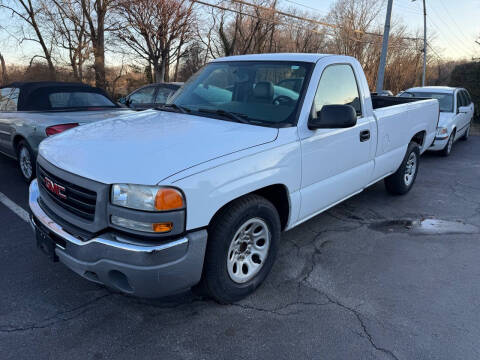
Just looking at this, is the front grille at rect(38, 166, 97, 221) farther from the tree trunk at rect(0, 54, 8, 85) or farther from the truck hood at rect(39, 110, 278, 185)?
the tree trunk at rect(0, 54, 8, 85)

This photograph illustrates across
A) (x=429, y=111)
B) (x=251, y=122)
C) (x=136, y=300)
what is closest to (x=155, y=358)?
(x=136, y=300)

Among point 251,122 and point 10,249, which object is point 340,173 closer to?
point 251,122

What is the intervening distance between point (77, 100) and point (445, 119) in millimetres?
8316

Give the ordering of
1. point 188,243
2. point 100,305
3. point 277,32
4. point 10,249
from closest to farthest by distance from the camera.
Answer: point 188,243, point 100,305, point 10,249, point 277,32

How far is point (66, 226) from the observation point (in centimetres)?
263

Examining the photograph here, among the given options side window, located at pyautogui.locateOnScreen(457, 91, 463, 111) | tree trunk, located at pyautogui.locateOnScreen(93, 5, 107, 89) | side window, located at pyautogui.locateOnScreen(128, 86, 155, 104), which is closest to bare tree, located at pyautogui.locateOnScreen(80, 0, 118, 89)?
tree trunk, located at pyautogui.locateOnScreen(93, 5, 107, 89)

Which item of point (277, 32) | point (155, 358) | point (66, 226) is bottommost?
point (155, 358)

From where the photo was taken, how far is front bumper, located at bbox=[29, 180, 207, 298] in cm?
228

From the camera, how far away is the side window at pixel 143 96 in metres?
9.71

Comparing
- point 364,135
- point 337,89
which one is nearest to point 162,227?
point 337,89

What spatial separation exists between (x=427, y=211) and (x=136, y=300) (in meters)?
4.20

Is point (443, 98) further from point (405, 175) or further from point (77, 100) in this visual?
point (77, 100)

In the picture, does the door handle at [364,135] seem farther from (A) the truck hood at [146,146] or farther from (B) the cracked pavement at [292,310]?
(A) the truck hood at [146,146]

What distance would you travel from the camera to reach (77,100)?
6340 millimetres
